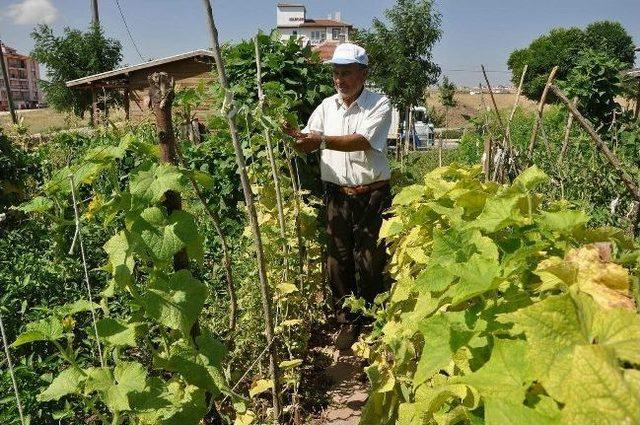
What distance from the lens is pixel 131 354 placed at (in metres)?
3.06

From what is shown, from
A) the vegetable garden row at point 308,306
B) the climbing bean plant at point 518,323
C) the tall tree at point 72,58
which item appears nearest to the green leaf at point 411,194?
the vegetable garden row at point 308,306

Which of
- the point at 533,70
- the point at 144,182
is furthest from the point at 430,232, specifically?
the point at 533,70

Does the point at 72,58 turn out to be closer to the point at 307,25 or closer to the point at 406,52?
the point at 406,52

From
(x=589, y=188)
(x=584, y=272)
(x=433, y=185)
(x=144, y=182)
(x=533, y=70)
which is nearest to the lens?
(x=584, y=272)

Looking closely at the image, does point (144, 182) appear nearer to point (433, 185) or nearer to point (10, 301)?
point (433, 185)

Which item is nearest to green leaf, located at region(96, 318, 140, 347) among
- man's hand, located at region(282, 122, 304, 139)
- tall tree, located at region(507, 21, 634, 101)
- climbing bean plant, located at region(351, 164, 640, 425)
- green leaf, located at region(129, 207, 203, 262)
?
green leaf, located at region(129, 207, 203, 262)

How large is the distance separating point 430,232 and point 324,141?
1291 mm

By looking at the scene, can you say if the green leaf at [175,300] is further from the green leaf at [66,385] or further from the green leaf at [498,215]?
the green leaf at [498,215]

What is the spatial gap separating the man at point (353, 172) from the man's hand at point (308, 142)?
1cm

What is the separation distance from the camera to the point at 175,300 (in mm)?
1540

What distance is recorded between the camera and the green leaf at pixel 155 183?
152 cm

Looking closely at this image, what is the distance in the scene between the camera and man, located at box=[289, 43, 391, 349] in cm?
329

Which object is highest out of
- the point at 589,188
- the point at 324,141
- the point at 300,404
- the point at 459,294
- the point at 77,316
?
the point at 324,141

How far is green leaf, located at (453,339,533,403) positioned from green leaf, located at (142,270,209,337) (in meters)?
0.87
